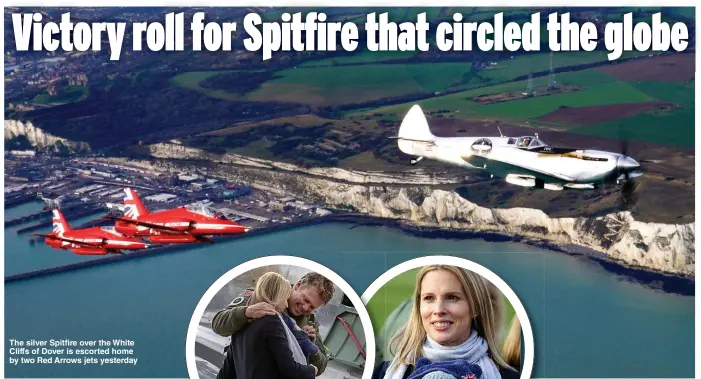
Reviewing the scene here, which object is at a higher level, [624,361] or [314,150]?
[314,150]

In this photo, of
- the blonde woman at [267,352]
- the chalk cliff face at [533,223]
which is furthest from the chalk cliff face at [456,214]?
the blonde woman at [267,352]

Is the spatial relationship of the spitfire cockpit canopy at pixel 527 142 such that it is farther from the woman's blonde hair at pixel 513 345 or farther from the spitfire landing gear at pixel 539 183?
the woman's blonde hair at pixel 513 345

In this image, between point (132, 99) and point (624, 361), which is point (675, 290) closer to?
point (624, 361)

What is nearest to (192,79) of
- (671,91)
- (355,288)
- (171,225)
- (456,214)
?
(171,225)

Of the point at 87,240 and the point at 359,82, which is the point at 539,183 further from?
the point at 87,240
